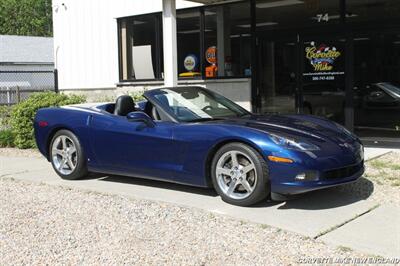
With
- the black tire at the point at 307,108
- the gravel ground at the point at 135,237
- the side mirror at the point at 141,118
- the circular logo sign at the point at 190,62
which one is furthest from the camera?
the circular logo sign at the point at 190,62

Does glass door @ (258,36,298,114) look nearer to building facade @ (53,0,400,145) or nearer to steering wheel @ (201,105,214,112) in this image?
building facade @ (53,0,400,145)

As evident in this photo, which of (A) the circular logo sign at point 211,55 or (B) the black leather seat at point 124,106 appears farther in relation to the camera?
(A) the circular logo sign at point 211,55

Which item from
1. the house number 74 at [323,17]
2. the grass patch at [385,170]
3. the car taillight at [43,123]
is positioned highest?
the house number 74 at [323,17]

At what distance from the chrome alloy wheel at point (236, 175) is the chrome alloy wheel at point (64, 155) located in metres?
2.54

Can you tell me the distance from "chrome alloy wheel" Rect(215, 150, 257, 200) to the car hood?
39cm

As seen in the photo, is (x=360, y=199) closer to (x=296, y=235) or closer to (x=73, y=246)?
(x=296, y=235)

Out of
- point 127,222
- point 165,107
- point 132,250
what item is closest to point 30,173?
point 165,107

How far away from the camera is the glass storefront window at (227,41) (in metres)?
12.5

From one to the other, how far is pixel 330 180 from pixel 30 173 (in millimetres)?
5084

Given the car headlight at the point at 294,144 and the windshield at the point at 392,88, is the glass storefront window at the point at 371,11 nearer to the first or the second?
the windshield at the point at 392,88

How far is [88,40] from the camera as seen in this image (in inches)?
625

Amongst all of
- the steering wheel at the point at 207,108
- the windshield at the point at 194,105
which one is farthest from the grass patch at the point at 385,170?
the steering wheel at the point at 207,108

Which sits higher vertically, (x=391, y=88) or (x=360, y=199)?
(x=391, y=88)

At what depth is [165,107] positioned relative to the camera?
6957 mm
